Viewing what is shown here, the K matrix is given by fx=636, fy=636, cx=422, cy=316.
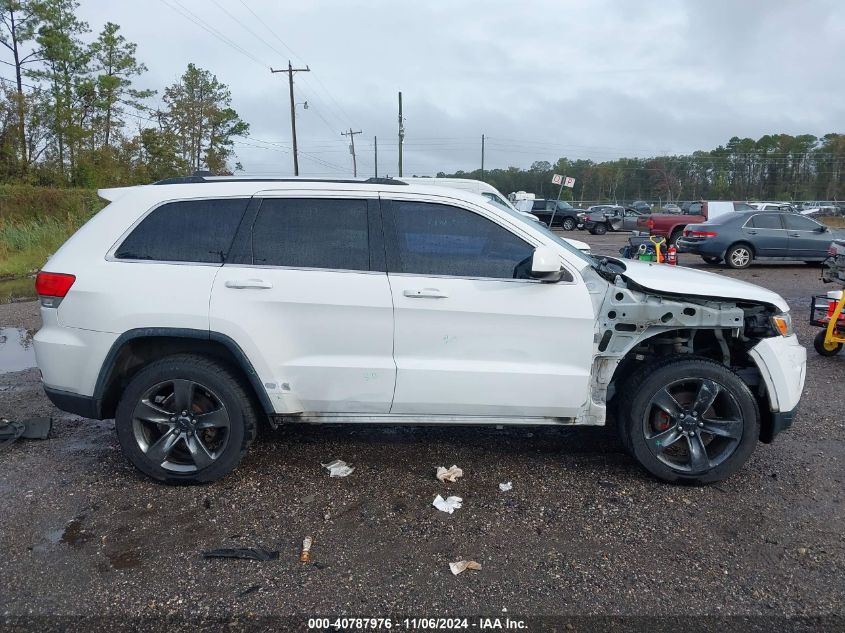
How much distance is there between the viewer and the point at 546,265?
11.6ft

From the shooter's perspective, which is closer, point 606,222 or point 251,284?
point 251,284

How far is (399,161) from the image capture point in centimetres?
5006

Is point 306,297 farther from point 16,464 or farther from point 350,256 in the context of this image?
point 16,464

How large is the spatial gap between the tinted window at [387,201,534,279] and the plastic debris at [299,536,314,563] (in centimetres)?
156

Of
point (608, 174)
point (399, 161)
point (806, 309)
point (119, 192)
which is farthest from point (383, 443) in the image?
point (608, 174)

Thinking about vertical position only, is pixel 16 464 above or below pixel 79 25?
below

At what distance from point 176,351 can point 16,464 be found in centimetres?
147

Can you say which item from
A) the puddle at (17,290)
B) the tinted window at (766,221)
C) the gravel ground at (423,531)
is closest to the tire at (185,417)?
the gravel ground at (423,531)

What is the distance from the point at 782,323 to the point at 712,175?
238ft

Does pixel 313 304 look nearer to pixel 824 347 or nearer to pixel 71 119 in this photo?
pixel 824 347

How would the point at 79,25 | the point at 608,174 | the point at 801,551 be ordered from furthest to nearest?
1. the point at 608,174
2. the point at 79,25
3. the point at 801,551

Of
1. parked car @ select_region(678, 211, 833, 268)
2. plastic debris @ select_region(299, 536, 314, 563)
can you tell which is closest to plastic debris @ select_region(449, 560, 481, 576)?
plastic debris @ select_region(299, 536, 314, 563)

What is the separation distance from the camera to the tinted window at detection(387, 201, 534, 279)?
3773mm

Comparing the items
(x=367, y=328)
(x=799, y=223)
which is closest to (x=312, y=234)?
(x=367, y=328)
